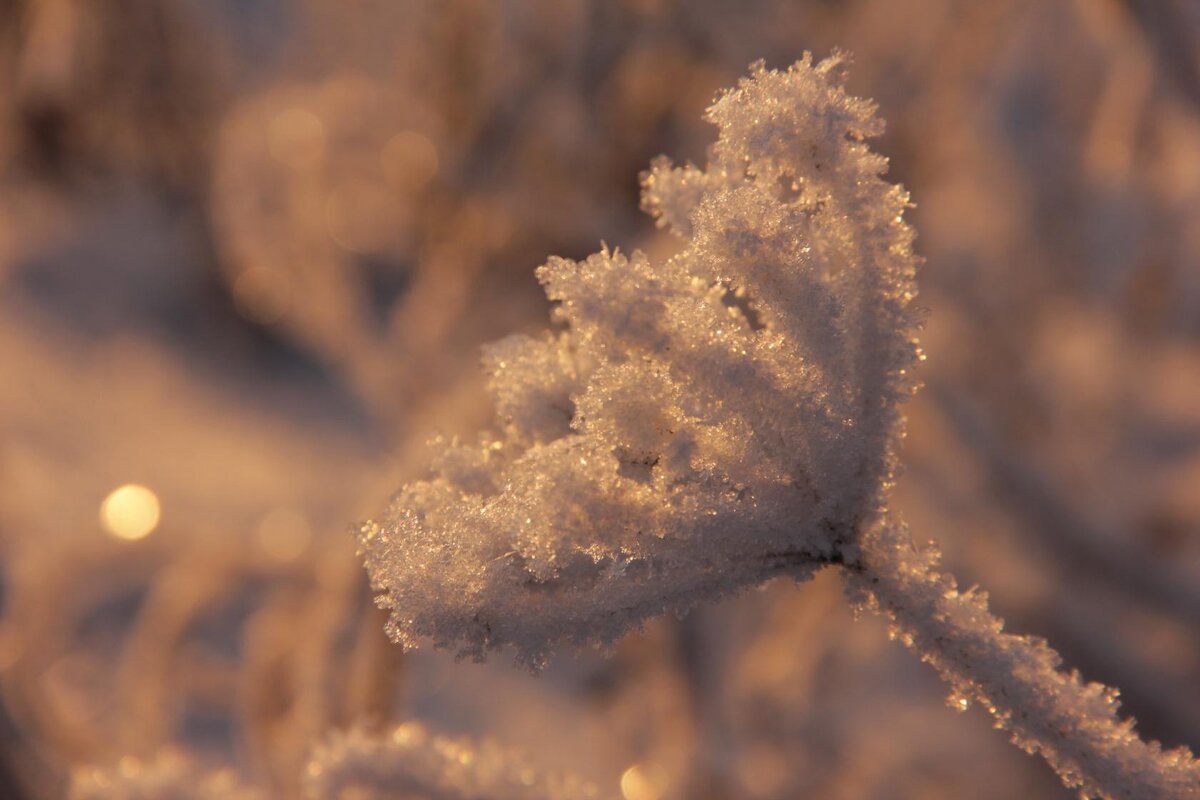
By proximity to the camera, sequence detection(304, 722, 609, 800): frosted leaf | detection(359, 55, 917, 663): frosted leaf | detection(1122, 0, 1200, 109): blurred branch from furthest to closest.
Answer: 1. detection(1122, 0, 1200, 109): blurred branch
2. detection(304, 722, 609, 800): frosted leaf
3. detection(359, 55, 917, 663): frosted leaf

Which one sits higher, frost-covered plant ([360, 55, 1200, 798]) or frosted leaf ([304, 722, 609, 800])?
frost-covered plant ([360, 55, 1200, 798])

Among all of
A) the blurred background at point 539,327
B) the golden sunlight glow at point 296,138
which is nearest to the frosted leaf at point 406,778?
the blurred background at point 539,327

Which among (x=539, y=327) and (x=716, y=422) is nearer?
(x=716, y=422)

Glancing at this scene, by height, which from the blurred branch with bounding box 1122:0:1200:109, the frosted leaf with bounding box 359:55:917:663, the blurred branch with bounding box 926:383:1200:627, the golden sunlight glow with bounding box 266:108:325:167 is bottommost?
the frosted leaf with bounding box 359:55:917:663

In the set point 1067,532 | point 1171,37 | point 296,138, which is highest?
point 296,138

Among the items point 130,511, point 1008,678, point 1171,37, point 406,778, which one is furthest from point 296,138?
point 1008,678

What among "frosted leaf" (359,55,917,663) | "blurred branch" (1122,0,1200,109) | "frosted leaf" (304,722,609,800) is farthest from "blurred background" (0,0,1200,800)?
"frosted leaf" (359,55,917,663)

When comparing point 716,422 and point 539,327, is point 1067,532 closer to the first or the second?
point 539,327

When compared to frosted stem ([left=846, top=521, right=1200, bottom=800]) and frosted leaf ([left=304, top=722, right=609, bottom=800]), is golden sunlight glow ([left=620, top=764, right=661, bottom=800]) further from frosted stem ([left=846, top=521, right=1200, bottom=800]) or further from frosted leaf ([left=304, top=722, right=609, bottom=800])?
frosted stem ([left=846, top=521, right=1200, bottom=800])
